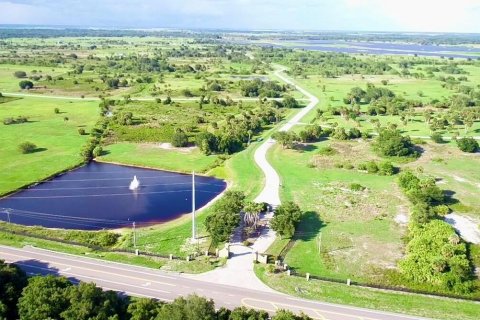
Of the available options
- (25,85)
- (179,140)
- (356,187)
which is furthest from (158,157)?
(25,85)

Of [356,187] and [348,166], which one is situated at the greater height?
[348,166]

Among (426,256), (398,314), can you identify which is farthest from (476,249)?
(398,314)

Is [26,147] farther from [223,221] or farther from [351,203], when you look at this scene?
[351,203]

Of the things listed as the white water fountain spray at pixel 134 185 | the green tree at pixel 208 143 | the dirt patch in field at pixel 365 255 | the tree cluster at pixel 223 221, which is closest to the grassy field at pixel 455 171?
the dirt patch in field at pixel 365 255

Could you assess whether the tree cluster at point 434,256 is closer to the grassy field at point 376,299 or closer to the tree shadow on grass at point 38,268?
the grassy field at point 376,299

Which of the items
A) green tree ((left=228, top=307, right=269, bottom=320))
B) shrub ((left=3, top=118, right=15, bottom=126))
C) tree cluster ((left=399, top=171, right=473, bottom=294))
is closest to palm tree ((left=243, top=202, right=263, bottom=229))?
tree cluster ((left=399, top=171, right=473, bottom=294))

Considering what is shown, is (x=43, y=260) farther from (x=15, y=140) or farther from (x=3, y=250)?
(x=15, y=140)
